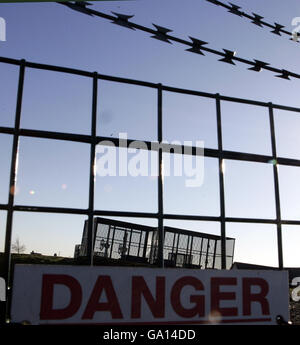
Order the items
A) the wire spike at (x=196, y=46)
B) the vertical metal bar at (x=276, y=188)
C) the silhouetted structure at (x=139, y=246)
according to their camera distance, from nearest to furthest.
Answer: the wire spike at (x=196, y=46)
the vertical metal bar at (x=276, y=188)
the silhouetted structure at (x=139, y=246)

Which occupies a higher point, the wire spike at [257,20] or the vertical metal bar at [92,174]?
the wire spike at [257,20]

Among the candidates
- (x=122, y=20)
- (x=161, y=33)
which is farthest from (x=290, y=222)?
(x=122, y=20)

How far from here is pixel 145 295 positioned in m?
4.91

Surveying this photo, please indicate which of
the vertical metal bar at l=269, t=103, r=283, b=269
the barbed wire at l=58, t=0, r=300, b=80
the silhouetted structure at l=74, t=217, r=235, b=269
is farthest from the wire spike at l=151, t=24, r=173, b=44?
the silhouetted structure at l=74, t=217, r=235, b=269

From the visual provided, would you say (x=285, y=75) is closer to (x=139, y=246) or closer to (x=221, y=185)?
(x=221, y=185)

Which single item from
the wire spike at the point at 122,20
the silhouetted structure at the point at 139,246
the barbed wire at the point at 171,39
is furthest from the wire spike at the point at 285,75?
the silhouetted structure at the point at 139,246

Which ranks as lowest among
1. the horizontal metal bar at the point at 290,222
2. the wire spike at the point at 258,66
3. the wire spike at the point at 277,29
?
the horizontal metal bar at the point at 290,222

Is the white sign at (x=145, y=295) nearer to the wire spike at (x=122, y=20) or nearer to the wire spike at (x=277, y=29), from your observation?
the wire spike at (x=122, y=20)

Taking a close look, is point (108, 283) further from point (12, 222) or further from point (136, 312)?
point (12, 222)

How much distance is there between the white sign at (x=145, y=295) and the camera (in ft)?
14.8

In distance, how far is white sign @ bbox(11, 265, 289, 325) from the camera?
4.52 meters

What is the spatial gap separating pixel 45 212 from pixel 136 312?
1.65 m

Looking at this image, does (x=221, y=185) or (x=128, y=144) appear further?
(x=221, y=185)
